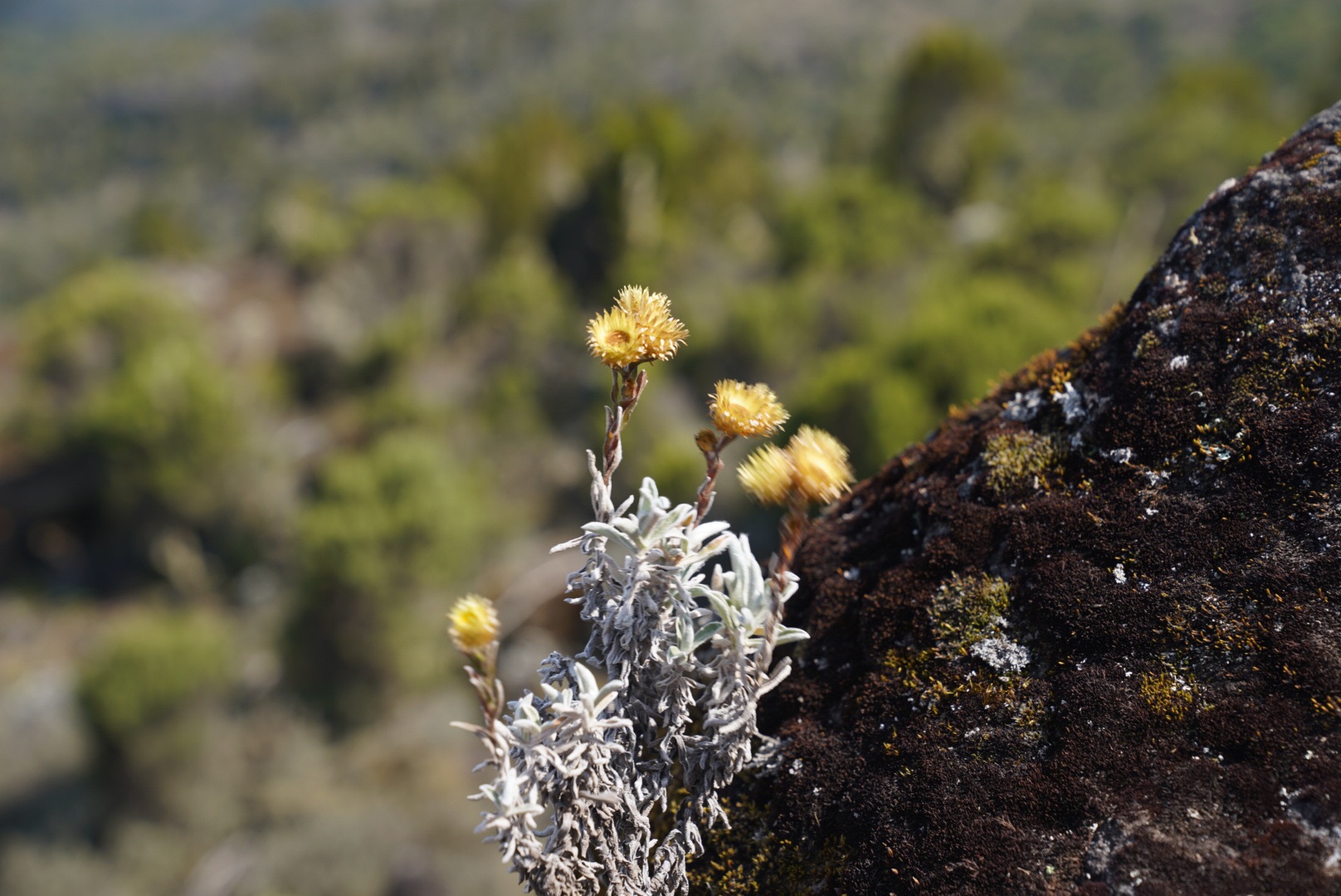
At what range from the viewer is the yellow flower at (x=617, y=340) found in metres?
1.68

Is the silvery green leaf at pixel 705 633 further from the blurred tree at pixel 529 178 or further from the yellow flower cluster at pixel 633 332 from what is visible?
the blurred tree at pixel 529 178

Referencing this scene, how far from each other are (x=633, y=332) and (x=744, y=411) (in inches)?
11.4

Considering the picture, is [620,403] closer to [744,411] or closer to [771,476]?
[744,411]

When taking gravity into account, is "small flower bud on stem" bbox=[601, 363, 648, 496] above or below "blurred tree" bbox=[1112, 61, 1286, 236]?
below

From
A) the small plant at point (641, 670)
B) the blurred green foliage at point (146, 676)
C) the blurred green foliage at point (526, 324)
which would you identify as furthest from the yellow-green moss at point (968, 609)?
the blurred green foliage at point (146, 676)

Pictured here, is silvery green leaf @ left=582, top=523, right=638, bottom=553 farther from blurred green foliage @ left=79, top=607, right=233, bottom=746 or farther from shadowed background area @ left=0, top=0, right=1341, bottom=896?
blurred green foliage @ left=79, top=607, right=233, bottom=746

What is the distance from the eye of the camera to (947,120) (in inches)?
1369

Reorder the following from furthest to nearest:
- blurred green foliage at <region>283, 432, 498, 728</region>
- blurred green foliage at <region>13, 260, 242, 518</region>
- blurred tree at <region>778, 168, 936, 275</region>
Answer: blurred tree at <region>778, 168, 936, 275</region> < blurred green foliage at <region>13, 260, 242, 518</region> < blurred green foliage at <region>283, 432, 498, 728</region>

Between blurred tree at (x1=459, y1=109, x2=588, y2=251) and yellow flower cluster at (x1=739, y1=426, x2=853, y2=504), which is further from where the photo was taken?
blurred tree at (x1=459, y1=109, x2=588, y2=251)

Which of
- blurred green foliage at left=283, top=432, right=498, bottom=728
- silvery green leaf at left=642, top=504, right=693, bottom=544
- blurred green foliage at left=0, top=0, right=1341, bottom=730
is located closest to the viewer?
silvery green leaf at left=642, top=504, right=693, bottom=544

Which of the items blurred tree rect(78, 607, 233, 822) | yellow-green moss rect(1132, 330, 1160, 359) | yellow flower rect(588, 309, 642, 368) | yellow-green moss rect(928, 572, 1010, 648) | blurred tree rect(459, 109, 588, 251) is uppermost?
blurred tree rect(459, 109, 588, 251)

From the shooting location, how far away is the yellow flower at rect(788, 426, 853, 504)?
1739 millimetres

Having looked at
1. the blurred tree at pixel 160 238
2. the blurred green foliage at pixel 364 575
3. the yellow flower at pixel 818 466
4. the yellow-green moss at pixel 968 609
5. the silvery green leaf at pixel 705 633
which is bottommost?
the yellow-green moss at pixel 968 609

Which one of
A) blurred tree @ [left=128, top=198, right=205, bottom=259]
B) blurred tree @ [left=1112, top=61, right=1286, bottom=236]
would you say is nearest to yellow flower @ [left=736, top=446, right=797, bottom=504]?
blurred tree @ [left=1112, top=61, right=1286, bottom=236]
